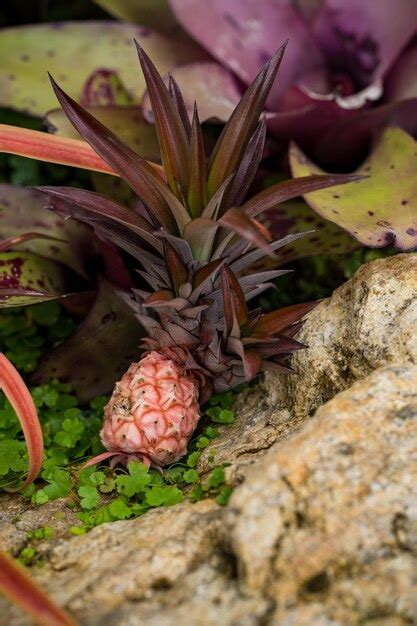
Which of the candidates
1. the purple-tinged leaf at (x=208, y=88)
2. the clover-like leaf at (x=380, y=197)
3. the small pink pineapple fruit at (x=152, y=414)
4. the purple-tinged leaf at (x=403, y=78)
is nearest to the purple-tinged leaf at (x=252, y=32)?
the purple-tinged leaf at (x=208, y=88)

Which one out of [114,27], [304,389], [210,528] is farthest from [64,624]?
[114,27]

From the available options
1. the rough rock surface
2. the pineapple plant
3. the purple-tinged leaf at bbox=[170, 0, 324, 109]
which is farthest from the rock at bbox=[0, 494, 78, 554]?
the purple-tinged leaf at bbox=[170, 0, 324, 109]

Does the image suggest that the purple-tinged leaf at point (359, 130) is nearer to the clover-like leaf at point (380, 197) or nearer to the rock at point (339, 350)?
the clover-like leaf at point (380, 197)

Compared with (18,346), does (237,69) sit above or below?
above

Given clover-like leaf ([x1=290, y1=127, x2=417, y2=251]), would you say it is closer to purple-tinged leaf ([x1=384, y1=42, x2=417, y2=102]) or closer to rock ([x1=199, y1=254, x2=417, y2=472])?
rock ([x1=199, y1=254, x2=417, y2=472])

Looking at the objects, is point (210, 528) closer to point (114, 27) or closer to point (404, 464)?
point (404, 464)

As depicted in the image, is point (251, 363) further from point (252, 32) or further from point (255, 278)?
point (252, 32)
